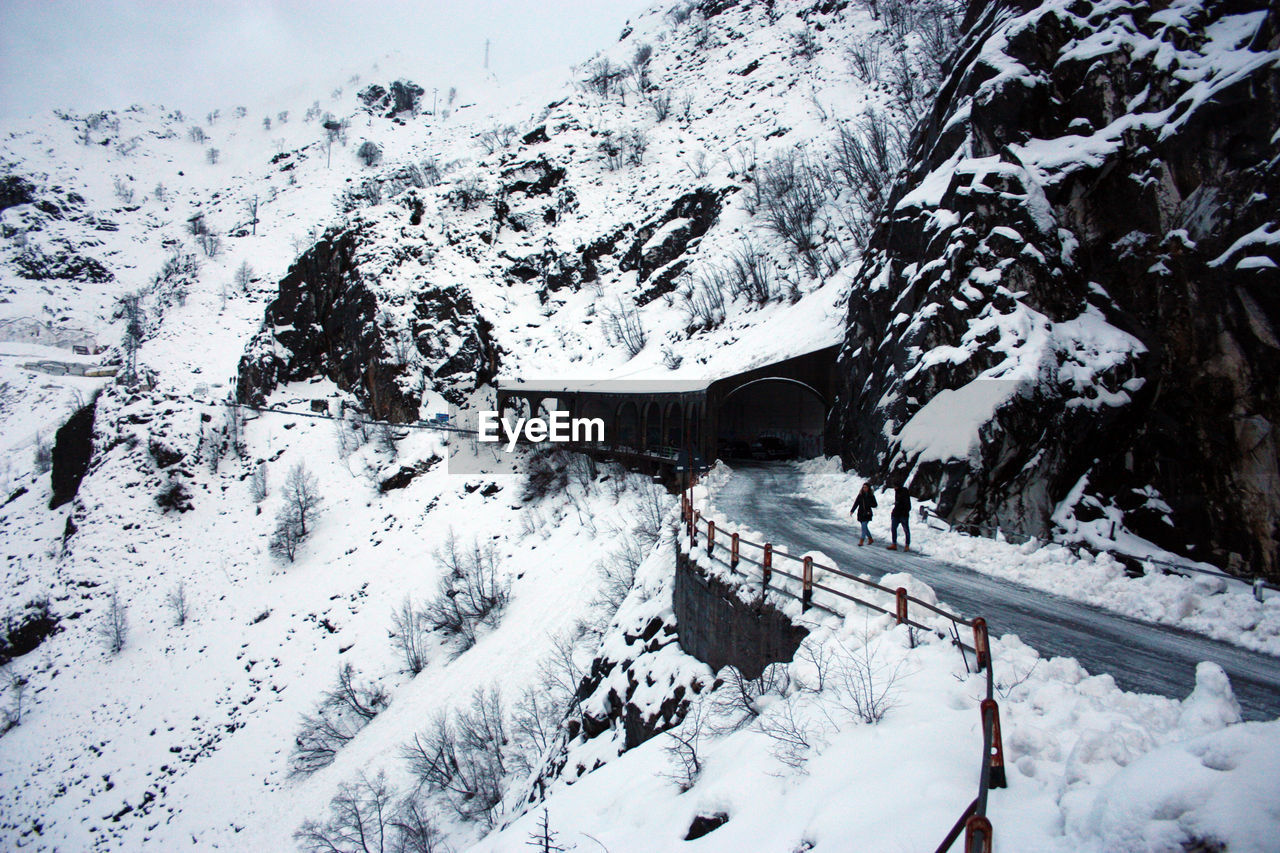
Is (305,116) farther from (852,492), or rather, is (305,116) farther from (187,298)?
(852,492)

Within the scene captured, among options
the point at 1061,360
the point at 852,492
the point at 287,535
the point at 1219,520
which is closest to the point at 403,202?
the point at 287,535

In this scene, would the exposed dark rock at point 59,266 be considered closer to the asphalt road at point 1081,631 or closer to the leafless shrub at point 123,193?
the leafless shrub at point 123,193

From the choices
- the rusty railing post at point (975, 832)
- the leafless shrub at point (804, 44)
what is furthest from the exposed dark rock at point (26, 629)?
the leafless shrub at point (804, 44)

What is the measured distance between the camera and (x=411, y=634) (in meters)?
21.0

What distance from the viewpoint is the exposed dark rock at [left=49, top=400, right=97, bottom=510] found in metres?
35.2

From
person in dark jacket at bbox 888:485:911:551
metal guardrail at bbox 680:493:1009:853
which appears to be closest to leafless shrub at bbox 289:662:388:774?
metal guardrail at bbox 680:493:1009:853

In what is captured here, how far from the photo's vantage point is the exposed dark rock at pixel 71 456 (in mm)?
35156

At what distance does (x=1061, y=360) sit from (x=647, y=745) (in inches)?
546

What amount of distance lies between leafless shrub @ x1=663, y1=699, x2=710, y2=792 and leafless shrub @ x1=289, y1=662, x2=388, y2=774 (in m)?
15.9

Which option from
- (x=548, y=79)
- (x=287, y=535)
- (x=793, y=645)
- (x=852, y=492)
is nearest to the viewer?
(x=793, y=645)

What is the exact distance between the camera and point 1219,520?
1195 centimetres

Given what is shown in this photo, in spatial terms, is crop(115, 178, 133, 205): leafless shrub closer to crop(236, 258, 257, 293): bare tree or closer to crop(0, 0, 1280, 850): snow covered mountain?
crop(0, 0, 1280, 850): snow covered mountain

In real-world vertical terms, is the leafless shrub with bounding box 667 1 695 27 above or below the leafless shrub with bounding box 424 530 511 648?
above

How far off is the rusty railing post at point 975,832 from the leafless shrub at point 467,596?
20137 millimetres
